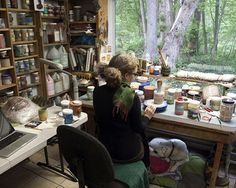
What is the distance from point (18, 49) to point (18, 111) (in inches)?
40.9

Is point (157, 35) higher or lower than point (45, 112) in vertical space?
higher

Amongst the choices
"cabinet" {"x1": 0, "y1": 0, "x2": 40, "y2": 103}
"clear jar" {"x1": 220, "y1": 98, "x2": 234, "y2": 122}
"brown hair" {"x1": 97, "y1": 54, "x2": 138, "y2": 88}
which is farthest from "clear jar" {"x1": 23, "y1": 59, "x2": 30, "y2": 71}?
"clear jar" {"x1": 220, "y1": 98, "x2": 234, "y2": 122}

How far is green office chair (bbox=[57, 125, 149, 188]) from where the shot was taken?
1.17 meters

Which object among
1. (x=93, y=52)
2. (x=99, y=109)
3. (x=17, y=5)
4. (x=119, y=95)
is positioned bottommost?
(x=99, y=109)

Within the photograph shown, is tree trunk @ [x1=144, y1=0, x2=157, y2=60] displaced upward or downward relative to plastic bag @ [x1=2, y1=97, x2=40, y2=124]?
upward

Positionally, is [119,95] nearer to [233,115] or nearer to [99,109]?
[99,109]

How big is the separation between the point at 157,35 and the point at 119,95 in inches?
68.6

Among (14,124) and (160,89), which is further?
(160,89)

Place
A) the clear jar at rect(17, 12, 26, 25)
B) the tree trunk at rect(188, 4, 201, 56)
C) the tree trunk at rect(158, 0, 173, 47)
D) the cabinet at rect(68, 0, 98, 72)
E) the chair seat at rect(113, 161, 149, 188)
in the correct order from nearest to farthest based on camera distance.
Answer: the chair seat at rect(113, 161, 149, 188) < the clear jar at rect(17, 12, 26, 25) < the tree trunk at rect(188, 4, 201, 56) < the tree trunk at rect(158, 0, 173, 47) < the cabinet at rect(68, 0, 98, 72)

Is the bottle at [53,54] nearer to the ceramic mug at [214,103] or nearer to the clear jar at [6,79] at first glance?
the clear jar at [6,79]

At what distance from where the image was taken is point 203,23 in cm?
281

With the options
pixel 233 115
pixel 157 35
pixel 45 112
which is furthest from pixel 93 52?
pixel 233 115

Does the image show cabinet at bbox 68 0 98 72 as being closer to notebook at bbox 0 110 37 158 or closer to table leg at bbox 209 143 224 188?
notebook at bbox 0 110 37 158

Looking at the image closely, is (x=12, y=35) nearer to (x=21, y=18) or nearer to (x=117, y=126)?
(x=21, y=18)
